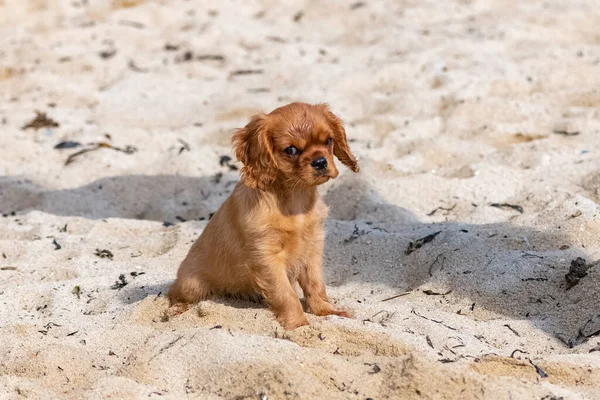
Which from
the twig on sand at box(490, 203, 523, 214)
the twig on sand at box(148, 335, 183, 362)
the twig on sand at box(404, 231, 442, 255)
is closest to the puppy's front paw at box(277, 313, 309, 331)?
the twig on sand at box(148, 335, 183, 362)

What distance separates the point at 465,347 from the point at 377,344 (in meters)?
0.43

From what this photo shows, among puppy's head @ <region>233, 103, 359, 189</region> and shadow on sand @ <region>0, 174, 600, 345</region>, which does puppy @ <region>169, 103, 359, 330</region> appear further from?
shadow on sand @ <region>0, 174, 600, 345</region>

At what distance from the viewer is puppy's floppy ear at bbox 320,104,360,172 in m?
4.38

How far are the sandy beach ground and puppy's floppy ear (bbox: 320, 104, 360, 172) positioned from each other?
2.77 ft

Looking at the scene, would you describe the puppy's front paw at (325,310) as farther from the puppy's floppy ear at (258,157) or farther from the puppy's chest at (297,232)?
the puppy's floppy ear at (258,157)

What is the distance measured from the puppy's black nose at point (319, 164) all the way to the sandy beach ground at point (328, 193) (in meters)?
0.79

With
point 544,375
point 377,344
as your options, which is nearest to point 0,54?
point 377,344

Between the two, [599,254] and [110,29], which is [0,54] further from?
[599,254]

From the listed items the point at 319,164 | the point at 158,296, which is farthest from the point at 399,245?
the point at 158,296

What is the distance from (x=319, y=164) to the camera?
3.92m

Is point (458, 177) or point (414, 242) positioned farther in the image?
point (458, 177)

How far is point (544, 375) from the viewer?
3.40 metres

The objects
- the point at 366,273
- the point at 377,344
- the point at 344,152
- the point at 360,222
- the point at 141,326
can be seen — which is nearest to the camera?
the point at 377,344

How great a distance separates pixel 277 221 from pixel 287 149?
384 millimetres
